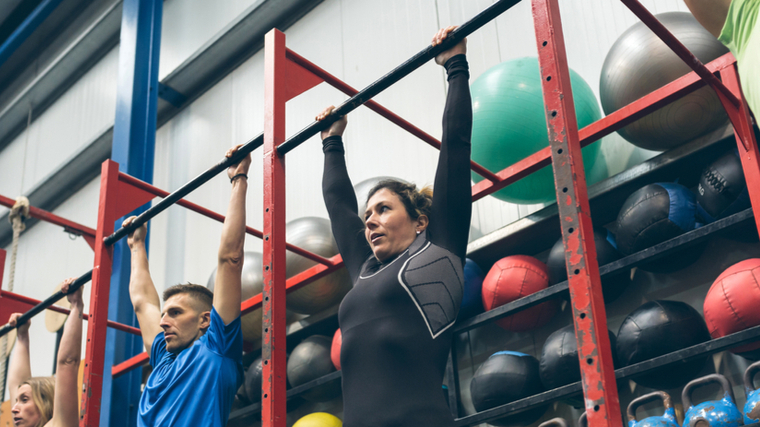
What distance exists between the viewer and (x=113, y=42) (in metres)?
7.98

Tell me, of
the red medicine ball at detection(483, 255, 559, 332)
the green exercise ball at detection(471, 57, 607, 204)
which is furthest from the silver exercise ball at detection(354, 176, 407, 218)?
the red medicine ball at detection(483, 255, 559, 332)

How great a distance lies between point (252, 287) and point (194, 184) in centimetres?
208

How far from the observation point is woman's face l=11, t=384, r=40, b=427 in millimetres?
3712

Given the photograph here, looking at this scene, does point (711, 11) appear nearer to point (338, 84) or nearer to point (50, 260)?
point (338, 84)

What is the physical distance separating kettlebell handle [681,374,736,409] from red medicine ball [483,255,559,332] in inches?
33.0

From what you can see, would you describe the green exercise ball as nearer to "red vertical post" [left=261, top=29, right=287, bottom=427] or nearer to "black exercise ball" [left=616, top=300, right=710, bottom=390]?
"black exercise ball" [left=616, top=300, right=710, bottom=390]

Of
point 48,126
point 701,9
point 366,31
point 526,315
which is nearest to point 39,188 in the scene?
point 48,126

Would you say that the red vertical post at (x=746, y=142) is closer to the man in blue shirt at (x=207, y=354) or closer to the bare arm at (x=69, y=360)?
the man in blue shirt at (x=207, y=354)

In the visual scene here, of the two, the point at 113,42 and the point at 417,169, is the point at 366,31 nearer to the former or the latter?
the point at 417,169

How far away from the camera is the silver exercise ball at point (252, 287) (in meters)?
4.68

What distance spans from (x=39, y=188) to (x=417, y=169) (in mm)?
5274

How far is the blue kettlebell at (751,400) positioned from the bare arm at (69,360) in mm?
2805

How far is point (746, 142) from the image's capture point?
2832mm

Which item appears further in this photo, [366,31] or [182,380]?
[366,31]
